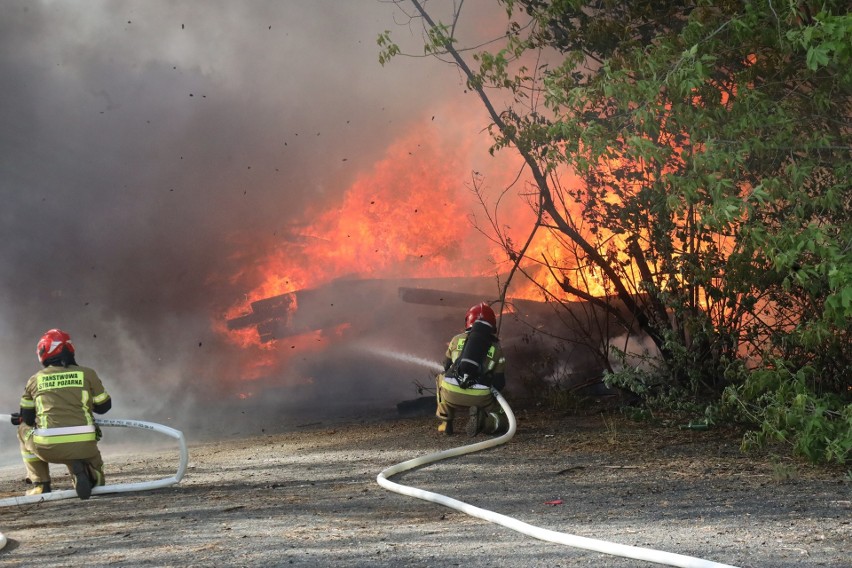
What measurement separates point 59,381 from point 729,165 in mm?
5551

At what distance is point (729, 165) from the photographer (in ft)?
21.5

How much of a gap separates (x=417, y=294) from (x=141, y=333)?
207 inches

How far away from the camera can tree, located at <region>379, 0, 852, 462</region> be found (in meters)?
6.41

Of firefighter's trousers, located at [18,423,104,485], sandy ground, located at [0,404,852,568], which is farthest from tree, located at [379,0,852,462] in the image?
firefighter's trousers, located at [18,423,104,485]

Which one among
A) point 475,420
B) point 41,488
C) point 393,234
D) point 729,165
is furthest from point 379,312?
point 729,165

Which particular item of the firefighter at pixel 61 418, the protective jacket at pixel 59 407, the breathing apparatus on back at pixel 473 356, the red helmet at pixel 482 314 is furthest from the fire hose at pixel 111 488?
the red helmet at pixel 482 314

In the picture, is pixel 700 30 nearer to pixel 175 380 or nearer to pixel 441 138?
pixel 441 138

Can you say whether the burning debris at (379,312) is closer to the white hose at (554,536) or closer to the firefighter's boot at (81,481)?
the white hose at (554,536)

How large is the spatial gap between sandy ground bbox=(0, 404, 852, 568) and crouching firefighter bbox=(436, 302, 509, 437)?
0.42m

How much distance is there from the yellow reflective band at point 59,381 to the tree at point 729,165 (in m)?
4.33

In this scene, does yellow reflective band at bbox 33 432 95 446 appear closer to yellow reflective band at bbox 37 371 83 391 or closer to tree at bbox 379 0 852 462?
yellow reflective band at bbox 37 371 83 391

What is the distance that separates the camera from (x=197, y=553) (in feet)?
17.0

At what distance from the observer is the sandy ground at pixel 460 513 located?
490 cm

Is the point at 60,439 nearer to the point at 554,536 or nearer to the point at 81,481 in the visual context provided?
the point at 81,481
